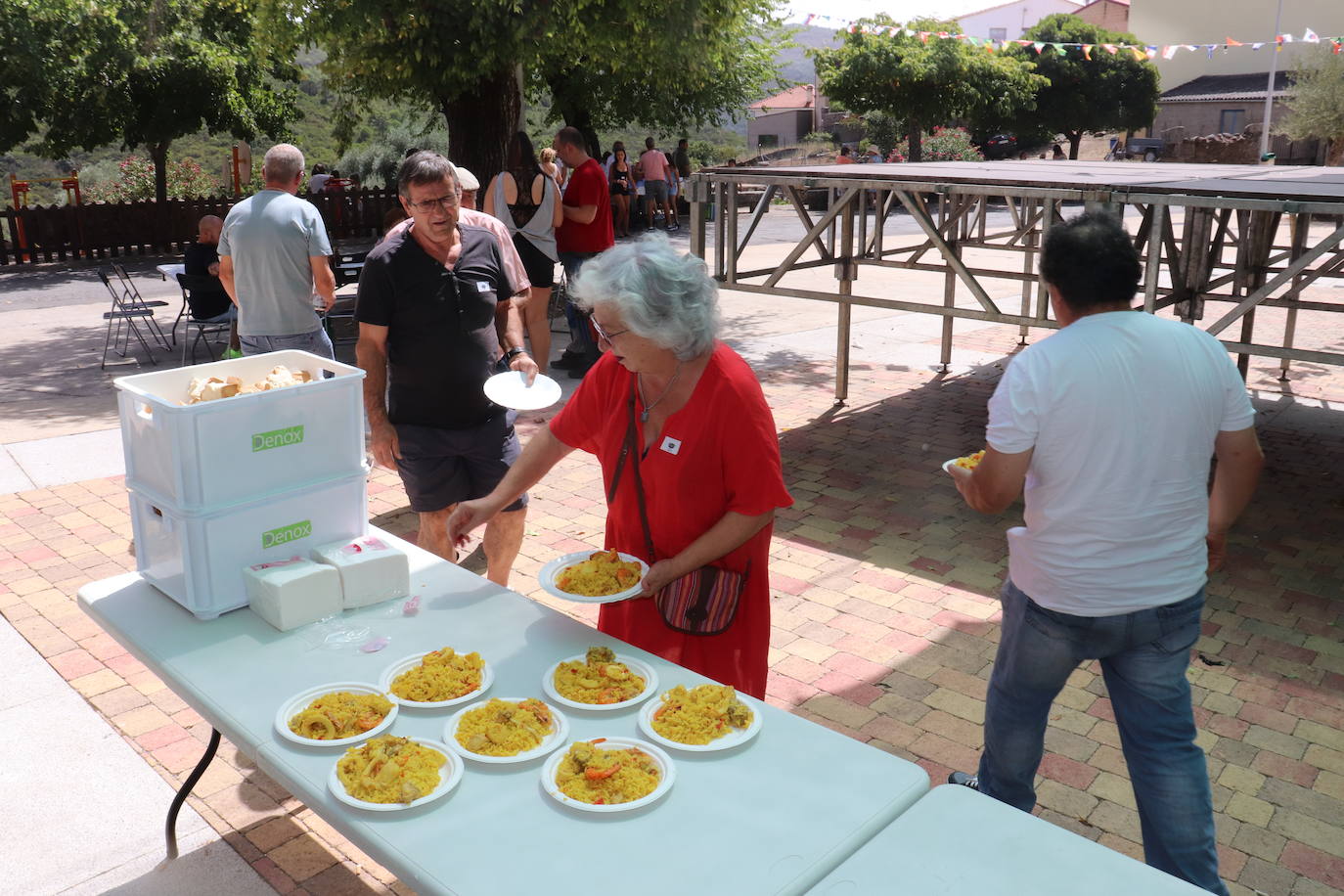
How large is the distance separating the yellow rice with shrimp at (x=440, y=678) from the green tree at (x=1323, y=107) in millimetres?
41256

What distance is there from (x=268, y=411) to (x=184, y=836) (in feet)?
4.85

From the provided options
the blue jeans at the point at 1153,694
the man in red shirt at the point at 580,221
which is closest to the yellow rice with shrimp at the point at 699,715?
the blue jeans at the point at 1153,694

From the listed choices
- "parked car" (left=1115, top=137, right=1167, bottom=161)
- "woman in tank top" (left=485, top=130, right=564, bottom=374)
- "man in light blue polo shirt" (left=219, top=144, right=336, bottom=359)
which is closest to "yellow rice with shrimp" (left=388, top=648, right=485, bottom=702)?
"man in light blue polo shirt" (left=219, top=144, right=336, bottom=359)

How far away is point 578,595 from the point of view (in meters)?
2.66

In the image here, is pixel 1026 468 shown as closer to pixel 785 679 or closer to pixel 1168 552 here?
pixel 1168 552

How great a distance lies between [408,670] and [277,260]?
4305 mm

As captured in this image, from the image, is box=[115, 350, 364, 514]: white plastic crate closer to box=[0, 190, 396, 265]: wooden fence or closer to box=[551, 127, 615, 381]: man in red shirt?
box=[551, 127, 615, 381]: man in red shirt

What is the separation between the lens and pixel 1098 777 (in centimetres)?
374

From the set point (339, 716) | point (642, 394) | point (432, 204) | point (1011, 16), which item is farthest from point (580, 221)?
point (1011, 16)

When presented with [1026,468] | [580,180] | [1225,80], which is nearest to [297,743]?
[1026,468]

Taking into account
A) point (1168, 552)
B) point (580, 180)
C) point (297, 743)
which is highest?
point (580, 180)

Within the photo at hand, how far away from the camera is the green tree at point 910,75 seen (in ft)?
105

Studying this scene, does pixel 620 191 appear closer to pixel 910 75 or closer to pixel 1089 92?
pixel 910 75

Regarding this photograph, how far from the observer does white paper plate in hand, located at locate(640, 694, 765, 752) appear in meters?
2.15
